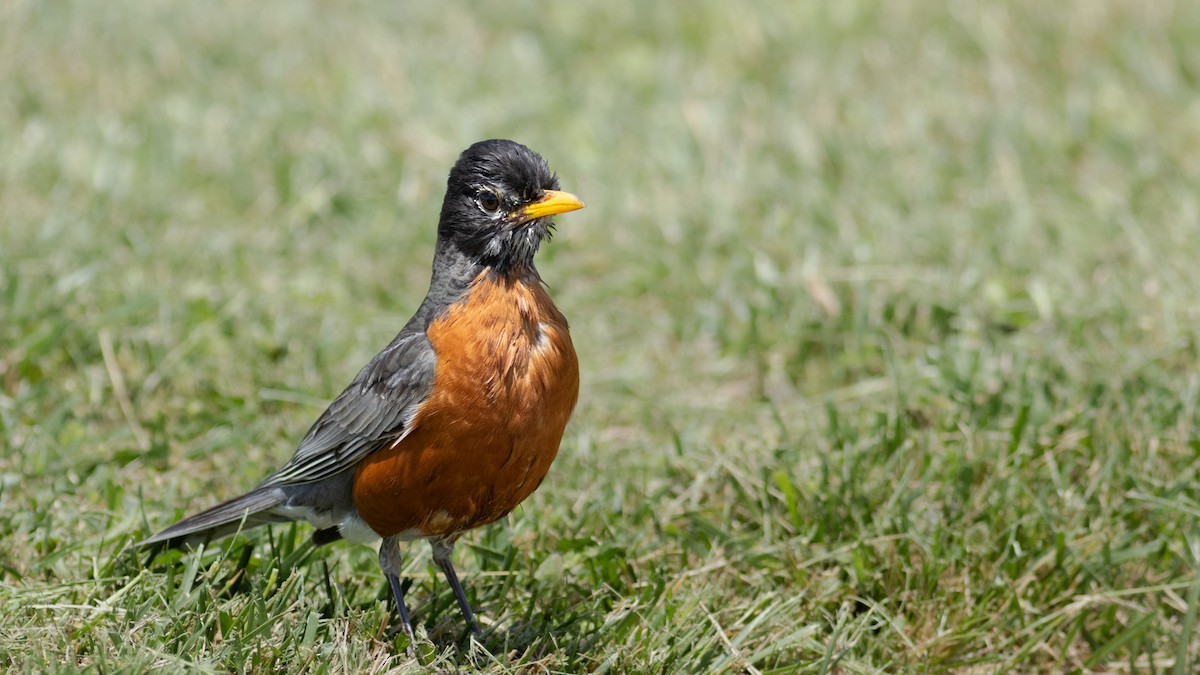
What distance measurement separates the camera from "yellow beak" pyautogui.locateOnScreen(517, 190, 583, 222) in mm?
3926

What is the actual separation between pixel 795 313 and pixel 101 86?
4454 mm

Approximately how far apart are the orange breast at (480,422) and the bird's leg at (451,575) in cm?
14

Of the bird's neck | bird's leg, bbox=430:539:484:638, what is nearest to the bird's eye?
the bird's neck

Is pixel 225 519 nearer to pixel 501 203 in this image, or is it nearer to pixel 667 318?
pixel 501 203

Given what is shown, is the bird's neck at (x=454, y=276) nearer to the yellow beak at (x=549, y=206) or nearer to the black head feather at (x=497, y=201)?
the black head feather at (x=497, y=201)

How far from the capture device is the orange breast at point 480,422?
145 inches

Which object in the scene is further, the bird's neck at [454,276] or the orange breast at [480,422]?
the bird's neck at [454,276]

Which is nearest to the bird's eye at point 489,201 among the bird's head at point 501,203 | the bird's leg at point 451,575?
the bird's head at point 501,203

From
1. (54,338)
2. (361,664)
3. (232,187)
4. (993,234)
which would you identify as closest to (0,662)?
(361,664)

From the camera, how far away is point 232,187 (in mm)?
7117

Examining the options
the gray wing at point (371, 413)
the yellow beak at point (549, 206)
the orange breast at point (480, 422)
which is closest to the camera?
the orange breast at point (480, 422)

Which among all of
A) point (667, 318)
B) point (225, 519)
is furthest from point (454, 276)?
point (667, 318)

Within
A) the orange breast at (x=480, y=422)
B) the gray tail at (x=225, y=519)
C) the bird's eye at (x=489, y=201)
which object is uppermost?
the bird's eye at (x=489, y=201)

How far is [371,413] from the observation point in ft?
12.8
